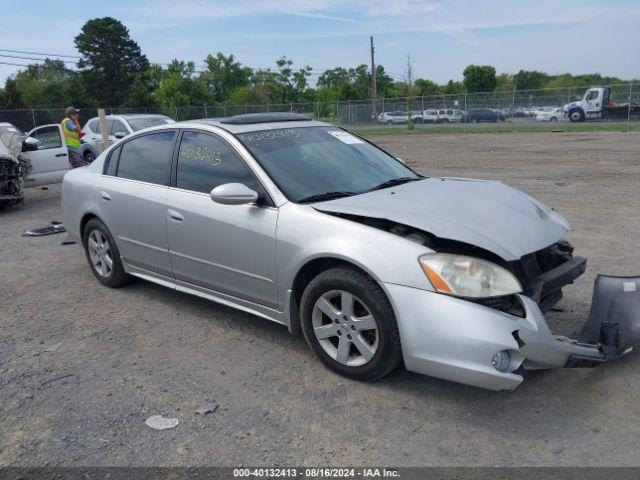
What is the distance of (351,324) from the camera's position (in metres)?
3.42

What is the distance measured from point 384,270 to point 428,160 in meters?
14.4

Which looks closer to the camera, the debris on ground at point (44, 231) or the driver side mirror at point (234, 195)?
the driver side mirror at point (234, 195)

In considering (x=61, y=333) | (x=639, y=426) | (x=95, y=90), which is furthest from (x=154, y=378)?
(x=95, y=90)

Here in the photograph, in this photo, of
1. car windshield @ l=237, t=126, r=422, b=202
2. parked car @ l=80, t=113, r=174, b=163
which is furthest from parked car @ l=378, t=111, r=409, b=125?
car windshield @ l=237, t=126, r=422, b=202

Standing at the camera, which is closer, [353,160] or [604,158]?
[353,160]

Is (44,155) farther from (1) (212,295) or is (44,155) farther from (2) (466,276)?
(2) (466,276)

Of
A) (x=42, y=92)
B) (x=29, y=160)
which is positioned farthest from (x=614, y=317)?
(x=42, y=92)

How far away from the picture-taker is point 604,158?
15180 millimetres

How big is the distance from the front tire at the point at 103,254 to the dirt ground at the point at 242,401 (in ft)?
0.76

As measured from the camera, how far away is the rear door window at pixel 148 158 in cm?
474

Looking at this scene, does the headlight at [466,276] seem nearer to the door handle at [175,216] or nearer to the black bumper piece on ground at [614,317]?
the black bumper piece on ground at [614,317]

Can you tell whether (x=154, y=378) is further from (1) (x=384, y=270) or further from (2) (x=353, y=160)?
(2) (x=353, y=160)

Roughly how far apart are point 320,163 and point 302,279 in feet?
3.32

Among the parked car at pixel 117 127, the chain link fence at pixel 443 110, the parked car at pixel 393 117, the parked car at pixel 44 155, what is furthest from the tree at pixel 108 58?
the parked car at pixel 44 155
